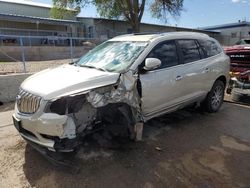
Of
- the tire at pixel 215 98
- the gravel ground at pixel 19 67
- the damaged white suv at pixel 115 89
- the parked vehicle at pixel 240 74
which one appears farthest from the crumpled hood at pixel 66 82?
the gravel ground at pixel 19 67

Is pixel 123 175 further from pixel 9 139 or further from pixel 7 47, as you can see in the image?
pixel 7 47

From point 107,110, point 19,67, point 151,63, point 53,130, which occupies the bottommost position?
point 19,67

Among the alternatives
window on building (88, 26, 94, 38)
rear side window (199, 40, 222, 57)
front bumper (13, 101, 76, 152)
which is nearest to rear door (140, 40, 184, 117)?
rear side window (199, 40, 222, 57)

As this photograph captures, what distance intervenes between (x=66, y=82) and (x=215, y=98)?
398cm

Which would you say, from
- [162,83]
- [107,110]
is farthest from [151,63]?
[107,110]

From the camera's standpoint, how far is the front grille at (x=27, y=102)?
131 inches

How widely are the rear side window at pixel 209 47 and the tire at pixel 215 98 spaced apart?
0.72 metres

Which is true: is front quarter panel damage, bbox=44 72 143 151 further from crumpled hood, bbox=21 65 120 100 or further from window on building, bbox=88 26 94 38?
window on building, bbox=88 26 94 38

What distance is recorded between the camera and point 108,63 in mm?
4234

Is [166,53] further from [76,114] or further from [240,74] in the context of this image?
[240,74]

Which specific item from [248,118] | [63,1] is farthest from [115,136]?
[63,1]

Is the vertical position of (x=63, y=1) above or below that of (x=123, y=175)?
above

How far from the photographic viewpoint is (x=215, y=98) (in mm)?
6039

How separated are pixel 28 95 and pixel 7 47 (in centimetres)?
1609
